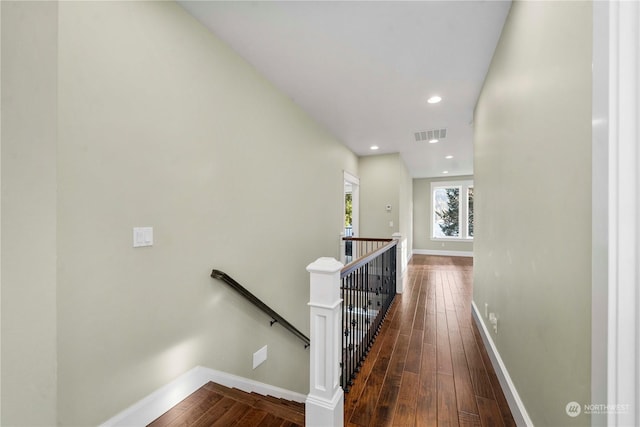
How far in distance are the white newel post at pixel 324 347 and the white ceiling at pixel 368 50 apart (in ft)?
5.75

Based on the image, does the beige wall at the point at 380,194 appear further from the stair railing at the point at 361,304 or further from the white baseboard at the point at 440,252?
the white baseboard at the point at 440,252

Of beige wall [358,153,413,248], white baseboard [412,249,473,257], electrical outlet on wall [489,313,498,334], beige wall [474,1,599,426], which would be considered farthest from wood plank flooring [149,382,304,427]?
white baseboard [412,249,473,257]

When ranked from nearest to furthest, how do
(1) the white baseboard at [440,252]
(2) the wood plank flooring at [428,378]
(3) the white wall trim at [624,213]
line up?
(3) the white wall trim at [624,213], (2) the wood plank flooring at [428,378], (1) the white baseboard at [440,252]

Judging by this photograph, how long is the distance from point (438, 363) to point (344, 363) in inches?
34.8

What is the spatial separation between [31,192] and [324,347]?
63.5 inches

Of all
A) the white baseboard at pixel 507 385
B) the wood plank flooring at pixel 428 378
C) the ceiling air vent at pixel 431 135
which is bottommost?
the wood plank flooring at pixel 428 378

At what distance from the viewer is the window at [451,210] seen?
870 centimetres

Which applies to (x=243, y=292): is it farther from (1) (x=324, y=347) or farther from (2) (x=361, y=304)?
(2) (x=361, y=304)

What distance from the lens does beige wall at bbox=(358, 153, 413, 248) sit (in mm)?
5637

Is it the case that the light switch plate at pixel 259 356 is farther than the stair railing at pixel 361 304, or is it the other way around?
the light switch plate at pixel 259 356

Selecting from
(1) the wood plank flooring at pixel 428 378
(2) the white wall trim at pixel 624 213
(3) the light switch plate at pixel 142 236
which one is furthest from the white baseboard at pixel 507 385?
(3) the light switch plate at pixel 142 236

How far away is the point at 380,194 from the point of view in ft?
18.9

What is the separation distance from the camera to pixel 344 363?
196 centimetres

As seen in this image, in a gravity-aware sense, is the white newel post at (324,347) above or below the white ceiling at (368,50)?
below
